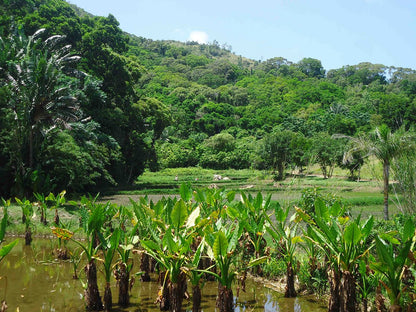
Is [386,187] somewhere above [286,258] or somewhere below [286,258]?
above

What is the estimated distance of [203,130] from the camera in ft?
203

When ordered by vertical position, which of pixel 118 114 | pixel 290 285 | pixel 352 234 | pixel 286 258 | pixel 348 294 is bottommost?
pixel 290 285

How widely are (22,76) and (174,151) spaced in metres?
37.1

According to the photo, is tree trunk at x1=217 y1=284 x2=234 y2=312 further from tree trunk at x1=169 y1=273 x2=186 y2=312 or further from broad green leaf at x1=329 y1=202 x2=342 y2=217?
broad green leaf at x1=329 y1=202 x2=342 y2=217

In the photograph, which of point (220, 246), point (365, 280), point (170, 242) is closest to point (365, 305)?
point (365, 280)

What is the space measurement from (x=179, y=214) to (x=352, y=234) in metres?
2.09

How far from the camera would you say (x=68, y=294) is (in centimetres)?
555

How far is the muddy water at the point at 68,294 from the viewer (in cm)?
508

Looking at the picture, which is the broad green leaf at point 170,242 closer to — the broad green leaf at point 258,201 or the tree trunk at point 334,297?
the tree trunk at point 334,297

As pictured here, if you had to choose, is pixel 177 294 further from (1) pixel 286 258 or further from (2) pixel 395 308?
(2) pixel 395 308

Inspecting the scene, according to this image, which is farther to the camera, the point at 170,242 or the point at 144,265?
the point at 144,265

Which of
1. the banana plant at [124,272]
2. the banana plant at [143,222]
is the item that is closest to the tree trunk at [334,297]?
the banana plant at [124,272]

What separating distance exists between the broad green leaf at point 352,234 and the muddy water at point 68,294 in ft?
A: 4.32

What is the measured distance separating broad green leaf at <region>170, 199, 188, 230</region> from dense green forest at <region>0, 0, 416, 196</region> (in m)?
3.47
